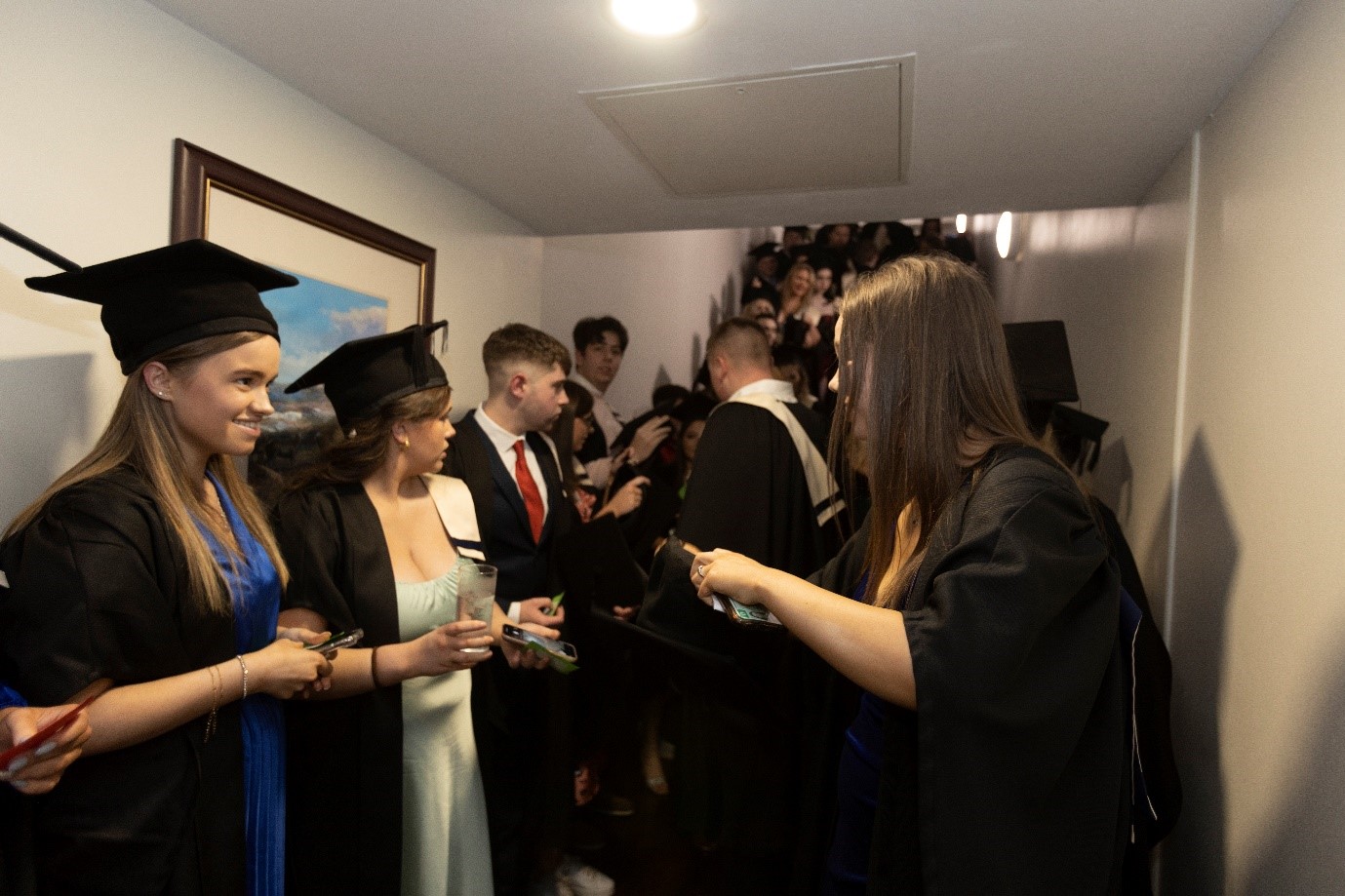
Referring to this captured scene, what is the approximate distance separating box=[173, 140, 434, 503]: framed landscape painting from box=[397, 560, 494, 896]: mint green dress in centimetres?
53

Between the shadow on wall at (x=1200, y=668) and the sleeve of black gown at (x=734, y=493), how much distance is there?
123 cm

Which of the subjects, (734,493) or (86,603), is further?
(734,493)

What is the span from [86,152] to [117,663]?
102 cm

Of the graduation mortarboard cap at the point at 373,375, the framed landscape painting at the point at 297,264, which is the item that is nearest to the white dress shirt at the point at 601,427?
the framed landscape painting at the point at 297,264

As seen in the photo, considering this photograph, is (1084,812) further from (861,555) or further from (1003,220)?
(1003,220)

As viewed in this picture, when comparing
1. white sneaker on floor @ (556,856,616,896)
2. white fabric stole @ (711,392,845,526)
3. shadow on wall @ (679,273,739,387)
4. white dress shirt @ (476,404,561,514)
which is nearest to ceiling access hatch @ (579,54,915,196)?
white fabric stole @ (711,392,845,526)

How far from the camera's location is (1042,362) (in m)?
2.47

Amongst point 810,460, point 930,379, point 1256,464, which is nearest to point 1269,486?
point 1256,464

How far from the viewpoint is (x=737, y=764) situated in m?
2.97

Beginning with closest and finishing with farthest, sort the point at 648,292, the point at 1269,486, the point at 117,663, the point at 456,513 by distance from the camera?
the point at 117,663 → the point at 1269,486 → the point at 456,513 → the point at 648,292

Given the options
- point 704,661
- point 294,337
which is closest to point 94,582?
point 294,337

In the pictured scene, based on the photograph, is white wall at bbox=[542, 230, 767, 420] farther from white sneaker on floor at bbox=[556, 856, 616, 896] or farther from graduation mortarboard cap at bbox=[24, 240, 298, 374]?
graduation mortarboard cap at bbox=[24, 240, 298, 374]

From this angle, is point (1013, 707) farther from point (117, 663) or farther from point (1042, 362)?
point (1042, 362)

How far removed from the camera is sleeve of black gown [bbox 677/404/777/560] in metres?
2.87
